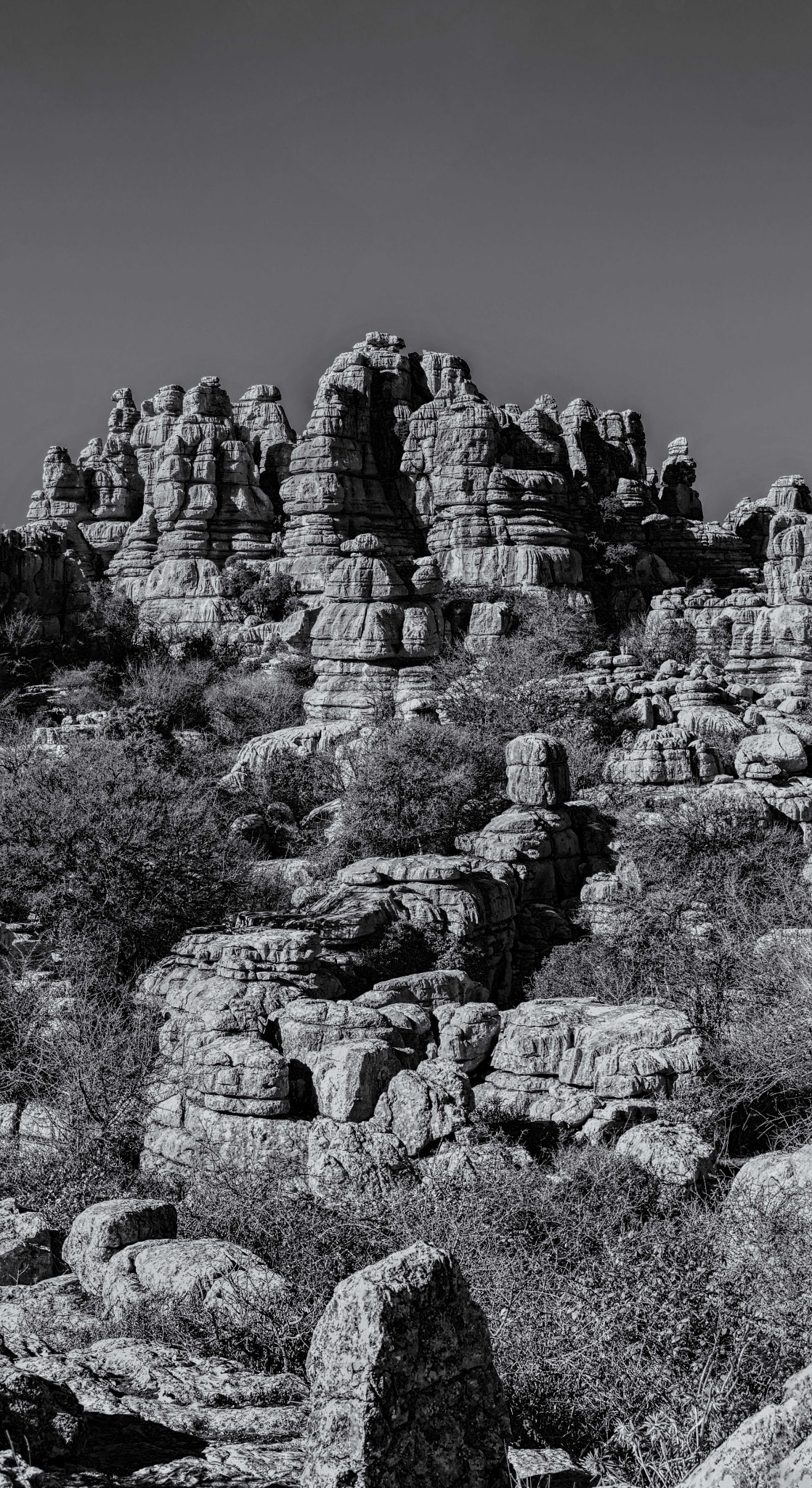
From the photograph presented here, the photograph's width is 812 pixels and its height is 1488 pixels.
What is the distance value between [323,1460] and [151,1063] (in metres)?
8.59

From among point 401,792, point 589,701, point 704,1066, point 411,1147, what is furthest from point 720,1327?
point 589,701

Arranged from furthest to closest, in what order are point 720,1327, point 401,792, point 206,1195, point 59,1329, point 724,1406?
point 401,792
point 206,1195
point 59,1329
point 720,1327
point 724,1406

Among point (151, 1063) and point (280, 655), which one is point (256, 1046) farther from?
point (280, 655)

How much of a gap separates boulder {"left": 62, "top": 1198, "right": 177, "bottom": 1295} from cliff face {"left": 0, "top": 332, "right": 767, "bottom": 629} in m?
25.4

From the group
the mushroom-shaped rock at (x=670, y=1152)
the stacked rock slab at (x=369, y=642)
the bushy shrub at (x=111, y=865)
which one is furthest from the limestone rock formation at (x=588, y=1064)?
the stacked rock slab at (x=369, y=642)

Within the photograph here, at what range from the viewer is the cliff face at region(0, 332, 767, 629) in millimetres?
36812

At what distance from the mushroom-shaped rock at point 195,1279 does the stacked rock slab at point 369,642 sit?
70.4 ft

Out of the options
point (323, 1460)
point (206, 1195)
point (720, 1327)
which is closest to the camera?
point (323, 1460)

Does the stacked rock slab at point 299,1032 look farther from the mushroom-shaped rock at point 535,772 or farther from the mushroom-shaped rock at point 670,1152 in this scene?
the mushroom-shaped rock at point 535,772

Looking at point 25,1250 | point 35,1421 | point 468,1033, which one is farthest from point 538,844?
point 35,1421

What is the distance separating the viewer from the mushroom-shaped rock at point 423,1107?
10.1m

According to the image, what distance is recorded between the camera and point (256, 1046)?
37.0ft

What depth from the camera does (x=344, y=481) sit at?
128ft

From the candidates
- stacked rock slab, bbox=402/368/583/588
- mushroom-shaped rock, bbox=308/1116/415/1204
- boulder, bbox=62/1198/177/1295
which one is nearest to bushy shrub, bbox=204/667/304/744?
stacked rock slab, bbox=402/368/583/588
